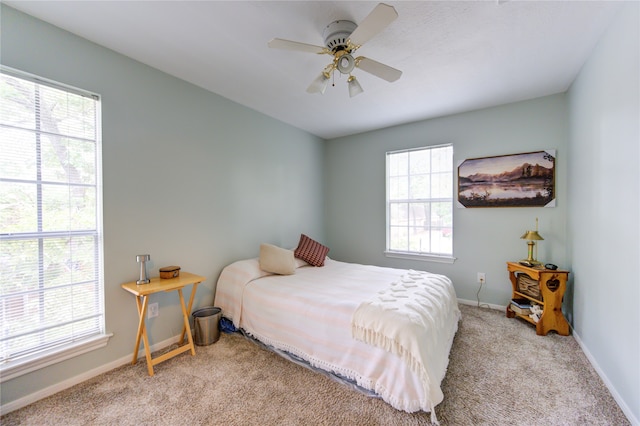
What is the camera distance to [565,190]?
9.17 feet

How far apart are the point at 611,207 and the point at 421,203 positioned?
6.62 feet

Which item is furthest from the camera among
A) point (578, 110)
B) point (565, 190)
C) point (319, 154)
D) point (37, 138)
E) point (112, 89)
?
point (319, 154)

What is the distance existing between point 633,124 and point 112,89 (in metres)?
3.63

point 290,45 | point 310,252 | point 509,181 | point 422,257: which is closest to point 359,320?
point 310,252

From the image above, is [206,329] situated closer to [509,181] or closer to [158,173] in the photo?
[158,173]

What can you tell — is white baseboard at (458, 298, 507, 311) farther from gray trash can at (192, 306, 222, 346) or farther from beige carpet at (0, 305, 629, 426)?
gray trash can at (192, 306, 222, 346)

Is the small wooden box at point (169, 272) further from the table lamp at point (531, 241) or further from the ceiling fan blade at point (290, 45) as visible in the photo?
the table lamp at point (531, 241)

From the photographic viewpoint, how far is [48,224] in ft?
5.88

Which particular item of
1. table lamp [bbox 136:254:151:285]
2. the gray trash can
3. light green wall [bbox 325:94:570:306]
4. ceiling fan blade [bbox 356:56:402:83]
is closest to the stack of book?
light green wall [bbox 325:94:570:306]

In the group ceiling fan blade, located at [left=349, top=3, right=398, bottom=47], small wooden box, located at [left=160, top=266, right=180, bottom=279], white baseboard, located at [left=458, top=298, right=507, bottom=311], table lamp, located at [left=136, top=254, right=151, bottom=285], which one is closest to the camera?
ceiling fan blade, located at [left=349, top=3, right=398, bottom=47]

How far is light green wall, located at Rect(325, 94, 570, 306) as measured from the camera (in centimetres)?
288

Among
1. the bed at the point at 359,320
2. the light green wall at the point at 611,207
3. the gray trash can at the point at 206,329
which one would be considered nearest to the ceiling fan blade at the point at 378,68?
the light green wall at the point at 611,207

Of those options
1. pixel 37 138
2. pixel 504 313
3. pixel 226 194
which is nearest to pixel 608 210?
pixel 504 313

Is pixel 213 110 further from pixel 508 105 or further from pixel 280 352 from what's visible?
pixel 508 105
